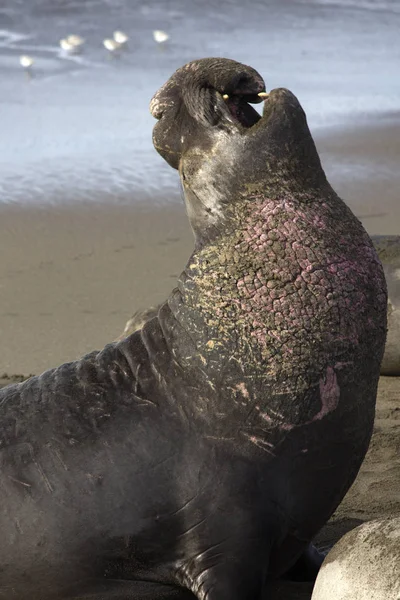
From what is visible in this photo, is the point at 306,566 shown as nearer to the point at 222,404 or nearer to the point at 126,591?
the point at 126,591

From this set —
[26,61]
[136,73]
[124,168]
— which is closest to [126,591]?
[124,168]

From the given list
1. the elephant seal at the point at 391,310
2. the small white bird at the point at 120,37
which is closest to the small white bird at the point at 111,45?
the small white bird at the point at 120,37

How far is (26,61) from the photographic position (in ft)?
44.2

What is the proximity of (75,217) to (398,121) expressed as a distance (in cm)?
382

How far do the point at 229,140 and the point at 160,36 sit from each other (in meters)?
12.5

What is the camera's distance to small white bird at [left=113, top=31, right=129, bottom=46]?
15.0m

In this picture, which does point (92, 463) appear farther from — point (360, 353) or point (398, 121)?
point (398, 121)

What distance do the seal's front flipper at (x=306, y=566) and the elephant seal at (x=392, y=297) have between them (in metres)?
1.83

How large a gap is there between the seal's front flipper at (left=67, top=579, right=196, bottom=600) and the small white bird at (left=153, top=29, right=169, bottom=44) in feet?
41.1

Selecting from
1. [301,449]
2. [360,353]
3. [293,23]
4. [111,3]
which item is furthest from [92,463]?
[111,3]

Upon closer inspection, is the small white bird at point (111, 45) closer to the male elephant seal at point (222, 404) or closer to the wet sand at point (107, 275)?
the wet sand at point (107, 275)

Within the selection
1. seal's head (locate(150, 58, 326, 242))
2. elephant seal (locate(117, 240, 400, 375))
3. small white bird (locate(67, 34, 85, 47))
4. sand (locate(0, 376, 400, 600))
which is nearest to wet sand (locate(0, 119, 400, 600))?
sand (locate(0, 376, 400, 600))

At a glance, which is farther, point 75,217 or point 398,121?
point 398,121

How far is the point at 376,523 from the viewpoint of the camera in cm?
305
